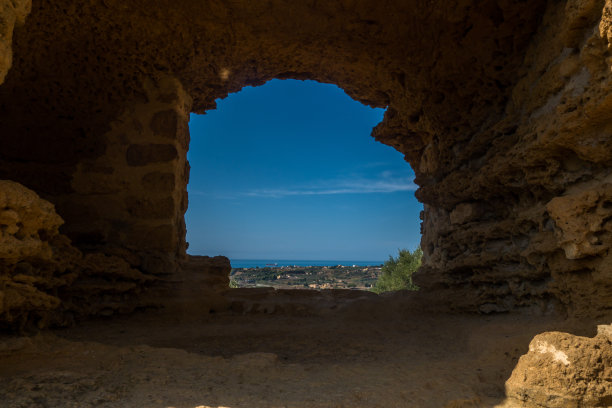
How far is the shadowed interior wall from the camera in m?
2.57

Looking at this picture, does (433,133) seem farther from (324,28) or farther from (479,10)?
(324,28)

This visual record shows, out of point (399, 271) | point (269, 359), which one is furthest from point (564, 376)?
point (399, 271)

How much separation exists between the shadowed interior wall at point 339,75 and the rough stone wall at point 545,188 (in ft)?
0.05

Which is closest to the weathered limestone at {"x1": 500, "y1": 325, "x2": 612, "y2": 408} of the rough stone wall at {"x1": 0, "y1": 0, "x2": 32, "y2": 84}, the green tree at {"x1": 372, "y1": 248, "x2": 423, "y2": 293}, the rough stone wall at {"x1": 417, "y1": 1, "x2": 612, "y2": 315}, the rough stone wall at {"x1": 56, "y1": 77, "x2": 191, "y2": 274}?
the rough stone wall at {"x1": 417, "y1": 1, "x2": 612, "y2": 315}

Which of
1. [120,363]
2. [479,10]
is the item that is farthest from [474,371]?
[479,10]

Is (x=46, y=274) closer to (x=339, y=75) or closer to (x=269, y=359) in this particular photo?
(x=269, y=359)

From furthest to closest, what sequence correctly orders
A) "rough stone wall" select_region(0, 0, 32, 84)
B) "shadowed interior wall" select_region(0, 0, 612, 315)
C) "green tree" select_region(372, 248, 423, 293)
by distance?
"green tree" select_region(372, 248, 423, 293) → "shadowed interior wall" select_region(0, 0, 612, 315) → "rough stone wall" select_region(0, 0, 32, 84)

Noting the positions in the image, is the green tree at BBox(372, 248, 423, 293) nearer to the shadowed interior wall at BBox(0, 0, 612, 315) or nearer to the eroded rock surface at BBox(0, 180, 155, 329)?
the shadowed interior wall at BBox(0, 0, 612, 315)

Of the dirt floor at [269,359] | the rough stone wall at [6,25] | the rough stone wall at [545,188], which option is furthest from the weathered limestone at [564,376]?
the rough stone wall at [6,25]

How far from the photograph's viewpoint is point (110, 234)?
337cm

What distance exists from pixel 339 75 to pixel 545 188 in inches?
101

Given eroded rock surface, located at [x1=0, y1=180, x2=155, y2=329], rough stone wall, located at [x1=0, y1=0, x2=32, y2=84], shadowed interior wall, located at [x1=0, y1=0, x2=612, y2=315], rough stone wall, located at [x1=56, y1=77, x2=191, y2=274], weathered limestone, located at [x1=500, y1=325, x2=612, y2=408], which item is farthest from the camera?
rough stone wall, located at [x1=56, y1=77, x2=191, y2=274]

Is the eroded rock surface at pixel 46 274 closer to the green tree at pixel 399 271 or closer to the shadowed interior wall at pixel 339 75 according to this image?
the shadowed interior wall at pixel 339 75

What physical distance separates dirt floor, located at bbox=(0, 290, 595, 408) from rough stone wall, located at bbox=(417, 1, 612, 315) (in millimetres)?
248
